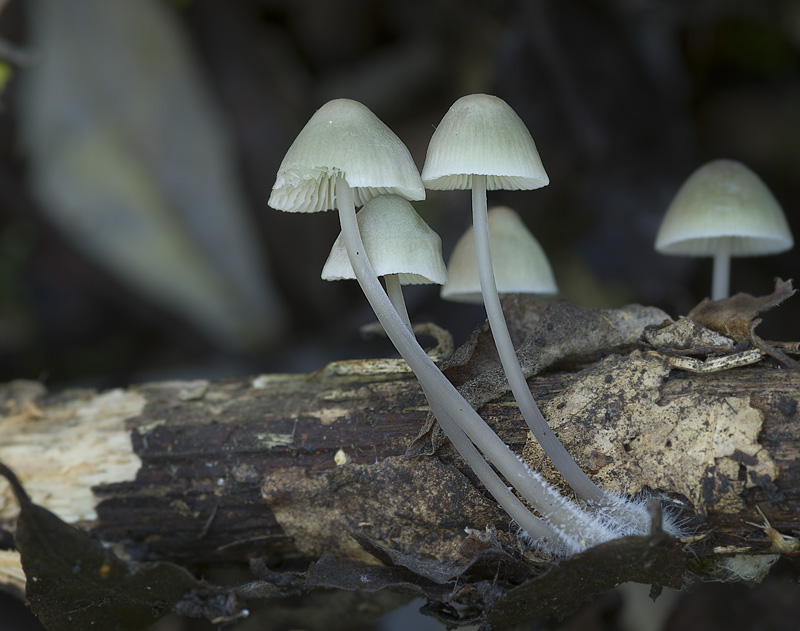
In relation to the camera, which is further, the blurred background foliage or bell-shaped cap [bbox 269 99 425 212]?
the blurred background foliage

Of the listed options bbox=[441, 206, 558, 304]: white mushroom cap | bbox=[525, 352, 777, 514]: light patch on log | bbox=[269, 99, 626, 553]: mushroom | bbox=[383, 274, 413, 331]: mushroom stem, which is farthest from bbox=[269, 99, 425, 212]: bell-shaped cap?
bbox=[525, 352, 777, 514]: light patch on log

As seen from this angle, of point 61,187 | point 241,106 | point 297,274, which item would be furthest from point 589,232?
point 61,187

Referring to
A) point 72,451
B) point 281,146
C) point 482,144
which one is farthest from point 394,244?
point 281,146

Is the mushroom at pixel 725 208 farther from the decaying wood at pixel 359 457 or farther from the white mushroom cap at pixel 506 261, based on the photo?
the decaying wood at pixel 359 457

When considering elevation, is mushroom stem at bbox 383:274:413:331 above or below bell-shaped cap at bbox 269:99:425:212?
below

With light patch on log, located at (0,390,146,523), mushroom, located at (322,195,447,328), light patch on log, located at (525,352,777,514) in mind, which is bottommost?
light patch on log, located at (0,390,146,523)

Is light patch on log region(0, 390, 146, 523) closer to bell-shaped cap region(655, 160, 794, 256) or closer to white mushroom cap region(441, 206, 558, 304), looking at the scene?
white mushroom cap region(441, 206, 558, 304)

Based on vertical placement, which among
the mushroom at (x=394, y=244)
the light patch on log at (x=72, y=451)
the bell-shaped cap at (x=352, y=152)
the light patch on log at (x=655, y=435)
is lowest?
the light patch on log at (x=72, y=451)

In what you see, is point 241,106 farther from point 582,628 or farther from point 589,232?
point 582,628

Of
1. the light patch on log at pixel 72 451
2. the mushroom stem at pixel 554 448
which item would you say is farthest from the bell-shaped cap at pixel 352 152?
the light patch on log at pixel 72 451
